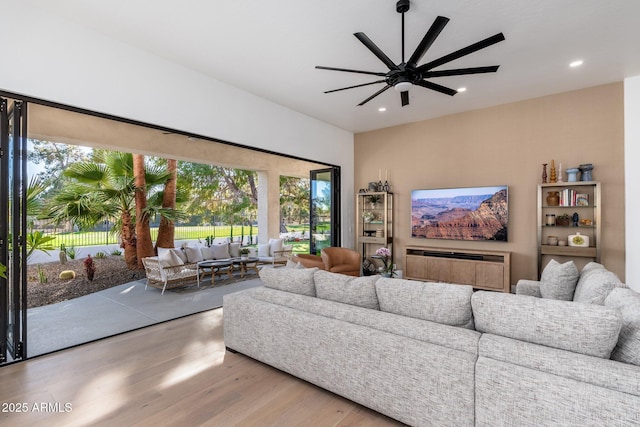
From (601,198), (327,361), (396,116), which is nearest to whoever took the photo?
(327,361)

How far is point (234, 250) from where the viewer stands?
22.9 ft

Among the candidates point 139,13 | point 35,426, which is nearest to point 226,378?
point 35,426

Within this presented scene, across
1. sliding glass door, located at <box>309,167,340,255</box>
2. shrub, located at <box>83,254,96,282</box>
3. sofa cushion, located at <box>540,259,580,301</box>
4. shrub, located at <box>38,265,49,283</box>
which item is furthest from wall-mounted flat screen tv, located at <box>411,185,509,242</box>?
shrub, located at <box>38,265,49,283</box>

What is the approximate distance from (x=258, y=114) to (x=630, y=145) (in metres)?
5.07

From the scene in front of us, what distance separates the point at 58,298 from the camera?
4770 mm

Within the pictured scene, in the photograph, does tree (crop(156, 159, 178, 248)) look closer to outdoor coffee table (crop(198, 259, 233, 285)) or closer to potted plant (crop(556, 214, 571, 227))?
outdoor coffee table (crop(198, 259, 233, 285))

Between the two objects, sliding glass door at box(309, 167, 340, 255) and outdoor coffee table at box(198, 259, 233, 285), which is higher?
sliding glass door at box(309, 167, 340, 255)

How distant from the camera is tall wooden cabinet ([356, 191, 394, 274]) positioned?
615 cm

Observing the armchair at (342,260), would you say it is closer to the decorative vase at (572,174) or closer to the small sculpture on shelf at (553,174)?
the small sculpture on shelf at (553,174)

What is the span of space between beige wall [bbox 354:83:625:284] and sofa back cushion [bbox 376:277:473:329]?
3869mm

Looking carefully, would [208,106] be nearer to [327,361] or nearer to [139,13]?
[139,13]

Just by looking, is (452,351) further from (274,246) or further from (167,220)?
(167,220)

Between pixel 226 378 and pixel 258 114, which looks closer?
pixel 226 378

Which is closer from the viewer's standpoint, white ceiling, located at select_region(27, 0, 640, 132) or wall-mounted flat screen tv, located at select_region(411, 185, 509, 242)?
white ceiling, located at select_region(27, 0, 640, 132)
